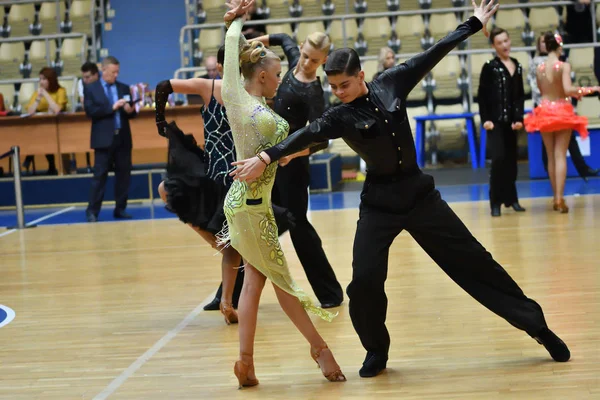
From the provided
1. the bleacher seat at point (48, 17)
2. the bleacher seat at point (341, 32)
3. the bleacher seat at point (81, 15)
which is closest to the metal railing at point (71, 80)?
the bleacher seat at point (81, 15)

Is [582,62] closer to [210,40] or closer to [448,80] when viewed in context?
[448,80]

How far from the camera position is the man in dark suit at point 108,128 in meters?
10.9

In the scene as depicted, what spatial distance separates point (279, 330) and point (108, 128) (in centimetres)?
646

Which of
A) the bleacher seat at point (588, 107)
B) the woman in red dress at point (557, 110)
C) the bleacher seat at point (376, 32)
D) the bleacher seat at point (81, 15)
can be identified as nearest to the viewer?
the woman in red dress at point (557, 110)

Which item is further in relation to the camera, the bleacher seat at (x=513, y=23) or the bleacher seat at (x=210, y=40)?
the bleacher seat at (x=210, y=40)

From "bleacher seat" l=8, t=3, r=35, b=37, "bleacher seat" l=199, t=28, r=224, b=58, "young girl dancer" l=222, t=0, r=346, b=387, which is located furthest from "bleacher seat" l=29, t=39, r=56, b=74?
"young girl dancer" l=222, t=0, r=346, b=387

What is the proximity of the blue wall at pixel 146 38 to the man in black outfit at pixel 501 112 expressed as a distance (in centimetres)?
746

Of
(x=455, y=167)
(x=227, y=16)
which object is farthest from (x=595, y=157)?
(x=227, y=16)

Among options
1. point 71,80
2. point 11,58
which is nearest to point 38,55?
point 11,58

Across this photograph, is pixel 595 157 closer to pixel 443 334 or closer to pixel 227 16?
pixel 443 334

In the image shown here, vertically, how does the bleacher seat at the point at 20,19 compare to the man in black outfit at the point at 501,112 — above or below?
above

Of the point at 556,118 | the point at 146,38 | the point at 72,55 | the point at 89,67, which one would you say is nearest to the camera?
the point at 556,118

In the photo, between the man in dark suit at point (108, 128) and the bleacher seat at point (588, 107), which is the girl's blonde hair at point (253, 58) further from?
the bleacher seat at point (588, 107)

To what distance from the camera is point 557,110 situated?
9.01 meters
